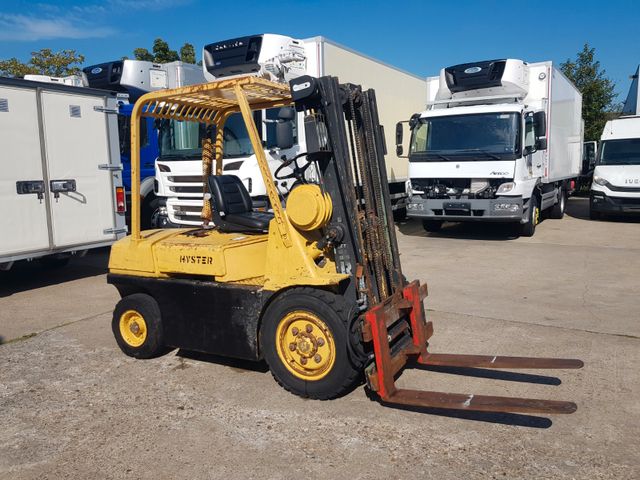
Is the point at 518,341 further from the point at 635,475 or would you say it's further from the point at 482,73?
the point at 482,73

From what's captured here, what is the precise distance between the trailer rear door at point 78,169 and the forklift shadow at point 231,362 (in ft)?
13.5

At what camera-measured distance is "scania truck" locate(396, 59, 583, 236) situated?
11.5 metres

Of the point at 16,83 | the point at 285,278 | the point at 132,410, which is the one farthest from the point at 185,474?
the point at 16,83

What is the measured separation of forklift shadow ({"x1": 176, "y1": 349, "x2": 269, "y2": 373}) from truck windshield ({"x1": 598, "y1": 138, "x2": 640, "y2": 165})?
13.1m

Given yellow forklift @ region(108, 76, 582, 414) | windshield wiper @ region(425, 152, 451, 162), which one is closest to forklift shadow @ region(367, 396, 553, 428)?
yellow forklift @ region(108, 76, 582, 414)

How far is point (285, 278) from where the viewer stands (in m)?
4.39

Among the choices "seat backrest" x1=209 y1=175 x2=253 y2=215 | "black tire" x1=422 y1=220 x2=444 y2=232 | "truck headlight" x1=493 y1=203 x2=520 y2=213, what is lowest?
"black tire" x1=422 y1=220 x2=444 y2=232

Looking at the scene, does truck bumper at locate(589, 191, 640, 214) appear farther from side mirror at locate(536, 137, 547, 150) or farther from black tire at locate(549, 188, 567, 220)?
side mirror at locate(536, 137, 547, 150)

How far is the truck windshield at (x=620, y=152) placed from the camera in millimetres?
14805

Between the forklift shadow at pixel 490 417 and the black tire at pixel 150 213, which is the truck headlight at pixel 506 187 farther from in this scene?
the forklift shadow at pixel 490 417

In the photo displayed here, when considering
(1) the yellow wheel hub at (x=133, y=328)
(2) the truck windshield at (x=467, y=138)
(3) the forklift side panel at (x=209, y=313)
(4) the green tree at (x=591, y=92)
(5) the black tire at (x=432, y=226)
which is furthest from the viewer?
(4) the green tree at (x=591, y=92)

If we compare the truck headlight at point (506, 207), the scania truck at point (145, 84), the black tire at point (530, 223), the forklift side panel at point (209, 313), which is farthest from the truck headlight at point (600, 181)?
the forklift side panel at point (209, 313)

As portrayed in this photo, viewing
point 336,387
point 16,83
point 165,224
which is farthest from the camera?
point 165,224

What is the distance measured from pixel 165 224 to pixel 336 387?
7.46 meters
